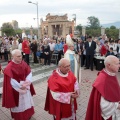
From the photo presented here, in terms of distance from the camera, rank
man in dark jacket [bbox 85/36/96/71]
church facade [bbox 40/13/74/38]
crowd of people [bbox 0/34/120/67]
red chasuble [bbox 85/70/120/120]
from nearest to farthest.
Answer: red chasuble [bbox 85/70/120/120] < man in dark jacket [bbox 85/36/96/71] < crowd of people [bbox 0/34/120/67] < church facade [bbox 40/13/74/38]

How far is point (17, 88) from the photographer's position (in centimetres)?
376

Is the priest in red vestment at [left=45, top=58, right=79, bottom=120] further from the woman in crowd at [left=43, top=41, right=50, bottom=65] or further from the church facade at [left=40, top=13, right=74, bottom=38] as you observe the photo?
the church facade at [left=40, top=13, right=74, bottom=38]

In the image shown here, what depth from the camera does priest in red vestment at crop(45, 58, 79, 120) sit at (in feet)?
10.2

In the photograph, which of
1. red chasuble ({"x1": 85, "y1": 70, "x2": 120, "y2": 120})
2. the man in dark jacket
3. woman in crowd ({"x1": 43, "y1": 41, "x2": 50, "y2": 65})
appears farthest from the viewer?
woman in crowd ({"x1": 43, "y1": 41, "x2": 50, "y2": 65})

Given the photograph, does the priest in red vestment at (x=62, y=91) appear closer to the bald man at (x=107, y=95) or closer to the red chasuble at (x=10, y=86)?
the bald man at (x=107, y=95)

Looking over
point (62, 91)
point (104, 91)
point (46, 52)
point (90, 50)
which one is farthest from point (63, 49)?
point (104, 91)

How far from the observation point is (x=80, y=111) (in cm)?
465

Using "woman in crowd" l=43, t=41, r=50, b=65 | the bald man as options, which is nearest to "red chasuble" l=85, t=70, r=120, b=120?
the bald man

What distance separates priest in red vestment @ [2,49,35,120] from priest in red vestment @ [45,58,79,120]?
2.65ft

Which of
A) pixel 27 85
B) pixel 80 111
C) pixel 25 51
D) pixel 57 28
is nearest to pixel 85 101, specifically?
pixel 80 111

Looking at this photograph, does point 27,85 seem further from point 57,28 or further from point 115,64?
point 57,28

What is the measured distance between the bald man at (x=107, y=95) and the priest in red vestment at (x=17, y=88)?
179cm

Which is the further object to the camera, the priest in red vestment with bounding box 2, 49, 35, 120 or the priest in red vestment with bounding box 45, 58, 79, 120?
the priest in red vestment with bounding box 2, 49, 35, 120

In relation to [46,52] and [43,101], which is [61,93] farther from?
[46,52]
